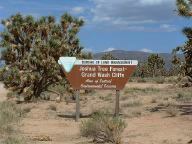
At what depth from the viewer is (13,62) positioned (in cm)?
2711

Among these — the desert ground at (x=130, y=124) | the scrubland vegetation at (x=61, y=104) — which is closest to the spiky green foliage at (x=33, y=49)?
the scrubland vegetation at (x=61, y=104)

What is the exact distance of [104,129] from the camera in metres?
13.4

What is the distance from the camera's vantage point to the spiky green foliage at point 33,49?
26.5m

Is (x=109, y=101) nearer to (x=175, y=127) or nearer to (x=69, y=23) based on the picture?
(x=69, y=23)

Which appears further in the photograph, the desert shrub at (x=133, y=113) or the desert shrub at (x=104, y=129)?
the desert shrub at (x=133, y=113)

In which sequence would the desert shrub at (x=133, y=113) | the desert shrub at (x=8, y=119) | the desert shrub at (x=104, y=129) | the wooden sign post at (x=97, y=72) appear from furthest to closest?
the desert shrub at (x=133, y=113) → the wooden sign post at (x=97, y=72) → the desert shrub at (x=8, y=119) → the desert shrub at (x=104, y=129)

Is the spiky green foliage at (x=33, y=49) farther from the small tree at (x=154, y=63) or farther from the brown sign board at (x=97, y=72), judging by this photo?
the small tree at (x=154, y=63)

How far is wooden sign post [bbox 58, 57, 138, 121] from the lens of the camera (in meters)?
19.8

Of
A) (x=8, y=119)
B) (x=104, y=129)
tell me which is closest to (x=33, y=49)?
(x=8, y=119)

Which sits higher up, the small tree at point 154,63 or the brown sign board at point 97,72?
the small tree at point 154,63

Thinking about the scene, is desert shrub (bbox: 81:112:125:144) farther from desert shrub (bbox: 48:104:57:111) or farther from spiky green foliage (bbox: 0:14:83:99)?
spiky green foliage (bbox: 0:14:83:99)

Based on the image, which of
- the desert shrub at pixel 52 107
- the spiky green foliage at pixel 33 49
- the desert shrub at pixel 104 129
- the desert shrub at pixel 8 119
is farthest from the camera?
the spiky green foliage at pixel 33 49

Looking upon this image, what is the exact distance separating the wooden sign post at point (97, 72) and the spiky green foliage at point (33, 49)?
260 inches

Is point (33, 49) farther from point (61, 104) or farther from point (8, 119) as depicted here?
point (8, 119)
